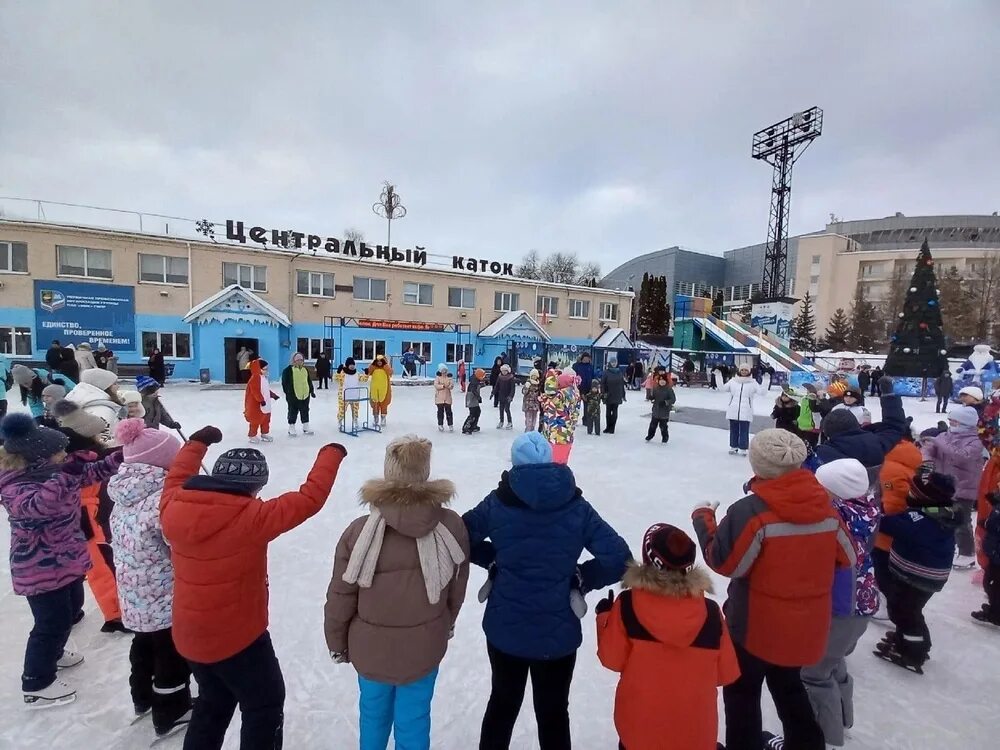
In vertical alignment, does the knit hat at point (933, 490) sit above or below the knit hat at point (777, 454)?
below

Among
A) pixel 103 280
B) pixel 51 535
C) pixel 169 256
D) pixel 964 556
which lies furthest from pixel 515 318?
pixel 51 535

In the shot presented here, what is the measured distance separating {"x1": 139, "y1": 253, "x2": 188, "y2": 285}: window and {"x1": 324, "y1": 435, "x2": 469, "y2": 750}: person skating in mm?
22944

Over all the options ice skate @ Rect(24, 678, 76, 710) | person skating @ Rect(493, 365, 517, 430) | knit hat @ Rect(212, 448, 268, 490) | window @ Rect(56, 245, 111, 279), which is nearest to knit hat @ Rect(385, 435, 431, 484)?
knit hat @ Rect(212, 448, 268, 490)

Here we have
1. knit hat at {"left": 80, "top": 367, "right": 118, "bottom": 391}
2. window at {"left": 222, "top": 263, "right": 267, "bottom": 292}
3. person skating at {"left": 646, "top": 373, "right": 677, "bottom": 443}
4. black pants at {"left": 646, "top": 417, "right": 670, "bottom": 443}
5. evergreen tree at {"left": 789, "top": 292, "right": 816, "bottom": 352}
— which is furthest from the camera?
evergreen tree at {"left": 789, "top": 292, "right": 816, "bottom": 352}

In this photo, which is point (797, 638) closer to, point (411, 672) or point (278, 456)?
point (411, 672)

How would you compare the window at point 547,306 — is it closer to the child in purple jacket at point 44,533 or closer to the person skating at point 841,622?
the person skating at point 841,622

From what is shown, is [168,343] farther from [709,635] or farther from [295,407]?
[709,635]

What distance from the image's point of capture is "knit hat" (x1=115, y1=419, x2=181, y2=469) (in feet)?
7.47

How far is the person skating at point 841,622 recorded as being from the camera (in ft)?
7.48

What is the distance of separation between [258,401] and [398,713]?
7.93 meters

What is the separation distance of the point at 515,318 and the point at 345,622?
23822 mm

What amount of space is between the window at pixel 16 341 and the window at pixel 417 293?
1483 cm

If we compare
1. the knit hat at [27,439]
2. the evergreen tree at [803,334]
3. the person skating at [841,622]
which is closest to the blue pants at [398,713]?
the person skating at [841,622]

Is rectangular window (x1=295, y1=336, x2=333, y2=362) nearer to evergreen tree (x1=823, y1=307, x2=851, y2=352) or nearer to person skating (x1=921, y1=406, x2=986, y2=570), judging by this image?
person skating (x1=921, y1=406, x2=986, y2=570)
